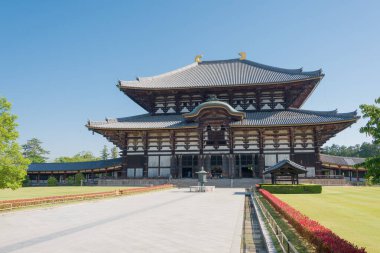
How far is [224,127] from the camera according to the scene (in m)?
37.2

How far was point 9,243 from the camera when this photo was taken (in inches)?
311

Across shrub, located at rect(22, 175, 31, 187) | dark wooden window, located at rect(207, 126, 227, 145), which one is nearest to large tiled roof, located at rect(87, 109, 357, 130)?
dark wooden window, located at rect(207, 126, 227, 145)

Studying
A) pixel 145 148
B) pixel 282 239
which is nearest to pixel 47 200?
pixel 282 239

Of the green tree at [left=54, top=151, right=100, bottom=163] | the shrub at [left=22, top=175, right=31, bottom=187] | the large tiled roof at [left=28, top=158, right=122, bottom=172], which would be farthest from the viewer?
the green tree at [left=54, top=151, right=100, bottom=163]

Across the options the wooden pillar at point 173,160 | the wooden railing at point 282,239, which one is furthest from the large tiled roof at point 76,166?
the wooden railing at point 282,239

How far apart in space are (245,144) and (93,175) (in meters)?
25.6

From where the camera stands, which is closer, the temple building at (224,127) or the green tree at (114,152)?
the temple building at (224,127)

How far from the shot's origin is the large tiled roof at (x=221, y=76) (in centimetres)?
3922

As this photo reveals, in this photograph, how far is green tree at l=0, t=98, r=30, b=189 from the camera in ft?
51.7

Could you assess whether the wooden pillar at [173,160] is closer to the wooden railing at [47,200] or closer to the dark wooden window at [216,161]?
the dark wooden window at [216,161]

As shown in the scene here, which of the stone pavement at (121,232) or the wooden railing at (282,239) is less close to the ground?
the wooden railing at (282,239)

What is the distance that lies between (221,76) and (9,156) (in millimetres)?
33162

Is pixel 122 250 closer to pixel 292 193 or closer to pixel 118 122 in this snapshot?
pixel 292 193

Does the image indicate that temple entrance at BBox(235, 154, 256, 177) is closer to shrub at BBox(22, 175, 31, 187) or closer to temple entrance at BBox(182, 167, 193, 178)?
temple entrance at BBox(182, 167, 193, 178)
